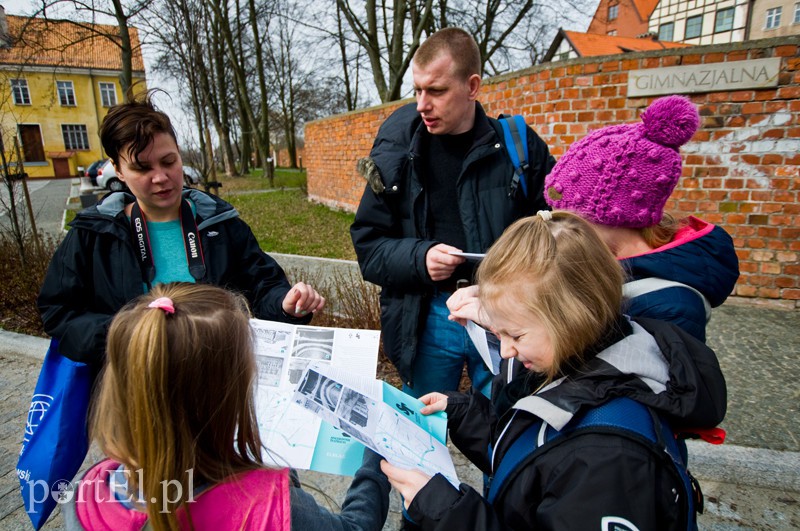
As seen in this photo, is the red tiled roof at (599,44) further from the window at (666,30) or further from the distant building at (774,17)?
the window at (666,30)

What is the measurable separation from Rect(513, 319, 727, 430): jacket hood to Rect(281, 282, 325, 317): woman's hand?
0.94 metres

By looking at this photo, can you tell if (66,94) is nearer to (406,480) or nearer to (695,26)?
(406,480)

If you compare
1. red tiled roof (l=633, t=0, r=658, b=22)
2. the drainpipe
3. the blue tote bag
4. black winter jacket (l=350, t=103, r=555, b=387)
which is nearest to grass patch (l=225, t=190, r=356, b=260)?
black winter jacket (l=350, t=103, r=555, b=387)

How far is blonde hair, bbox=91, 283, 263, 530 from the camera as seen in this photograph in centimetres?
95

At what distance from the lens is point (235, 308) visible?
1.13 m

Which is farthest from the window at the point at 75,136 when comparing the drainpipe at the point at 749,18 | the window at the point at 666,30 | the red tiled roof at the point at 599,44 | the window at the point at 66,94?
the drainpipe at the point at 749,18

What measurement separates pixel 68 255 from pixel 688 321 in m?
1.99

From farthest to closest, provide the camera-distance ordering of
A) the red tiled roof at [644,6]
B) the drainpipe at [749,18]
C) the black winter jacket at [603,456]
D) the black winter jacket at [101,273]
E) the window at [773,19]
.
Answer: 1. the red tiled roof at [644,6]
2. the drainpipe at [749,18]
3. the window at [773,19]
4. the black winter jacket at [101,273]
5. the black winter jacket at [603,456]

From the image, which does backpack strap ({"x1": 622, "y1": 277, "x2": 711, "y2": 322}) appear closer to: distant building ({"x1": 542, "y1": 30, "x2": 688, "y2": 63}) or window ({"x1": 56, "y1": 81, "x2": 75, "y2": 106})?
distant building ({"x1": 542, "y1": 30, "x2": 688, "y2": 63})

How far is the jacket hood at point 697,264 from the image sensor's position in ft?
4.01

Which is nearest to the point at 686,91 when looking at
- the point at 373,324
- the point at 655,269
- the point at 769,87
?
the point at 769,87

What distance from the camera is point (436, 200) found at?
2.14 m

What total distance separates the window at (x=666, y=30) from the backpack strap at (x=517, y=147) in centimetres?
4522

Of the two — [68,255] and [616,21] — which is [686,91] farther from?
[616,21]
